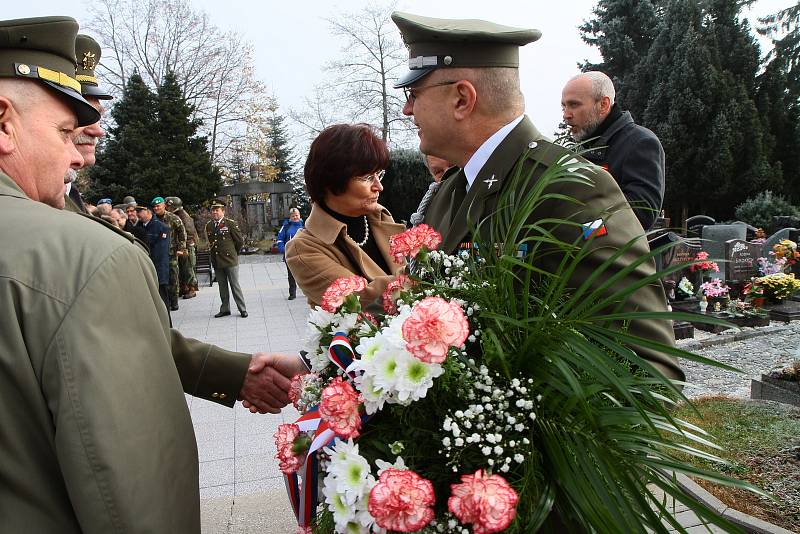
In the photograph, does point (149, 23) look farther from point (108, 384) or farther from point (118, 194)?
point (108, 384)

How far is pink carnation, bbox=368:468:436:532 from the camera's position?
1.05 meters

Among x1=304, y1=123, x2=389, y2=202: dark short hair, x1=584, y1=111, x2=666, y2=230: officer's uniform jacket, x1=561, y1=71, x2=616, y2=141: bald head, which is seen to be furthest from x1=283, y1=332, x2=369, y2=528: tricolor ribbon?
x1=561, y1=71, x2=616, y2=141: bald head

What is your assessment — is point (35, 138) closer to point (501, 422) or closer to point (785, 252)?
point (501, 422)

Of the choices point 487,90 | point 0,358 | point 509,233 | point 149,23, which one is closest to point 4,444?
point 0,358

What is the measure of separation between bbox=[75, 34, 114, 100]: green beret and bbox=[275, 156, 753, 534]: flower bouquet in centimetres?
239

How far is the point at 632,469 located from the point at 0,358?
1.27m

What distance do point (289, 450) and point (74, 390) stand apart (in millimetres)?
491

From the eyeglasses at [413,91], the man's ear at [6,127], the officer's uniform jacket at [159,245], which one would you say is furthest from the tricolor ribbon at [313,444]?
the officer's uniform jacket at [159,245]

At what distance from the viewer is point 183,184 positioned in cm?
3022

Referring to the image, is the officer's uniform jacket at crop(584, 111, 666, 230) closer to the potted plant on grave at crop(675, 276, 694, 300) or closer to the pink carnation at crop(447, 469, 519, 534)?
the pink carnation at crop(447, 469, 519, 534)

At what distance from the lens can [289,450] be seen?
145 centimetres

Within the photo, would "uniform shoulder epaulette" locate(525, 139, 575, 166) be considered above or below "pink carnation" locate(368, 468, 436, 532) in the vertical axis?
above

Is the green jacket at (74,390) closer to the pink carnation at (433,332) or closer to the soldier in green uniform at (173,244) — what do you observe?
the pink carnation at (433,332)

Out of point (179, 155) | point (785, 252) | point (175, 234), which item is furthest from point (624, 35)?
point (179, 155)
